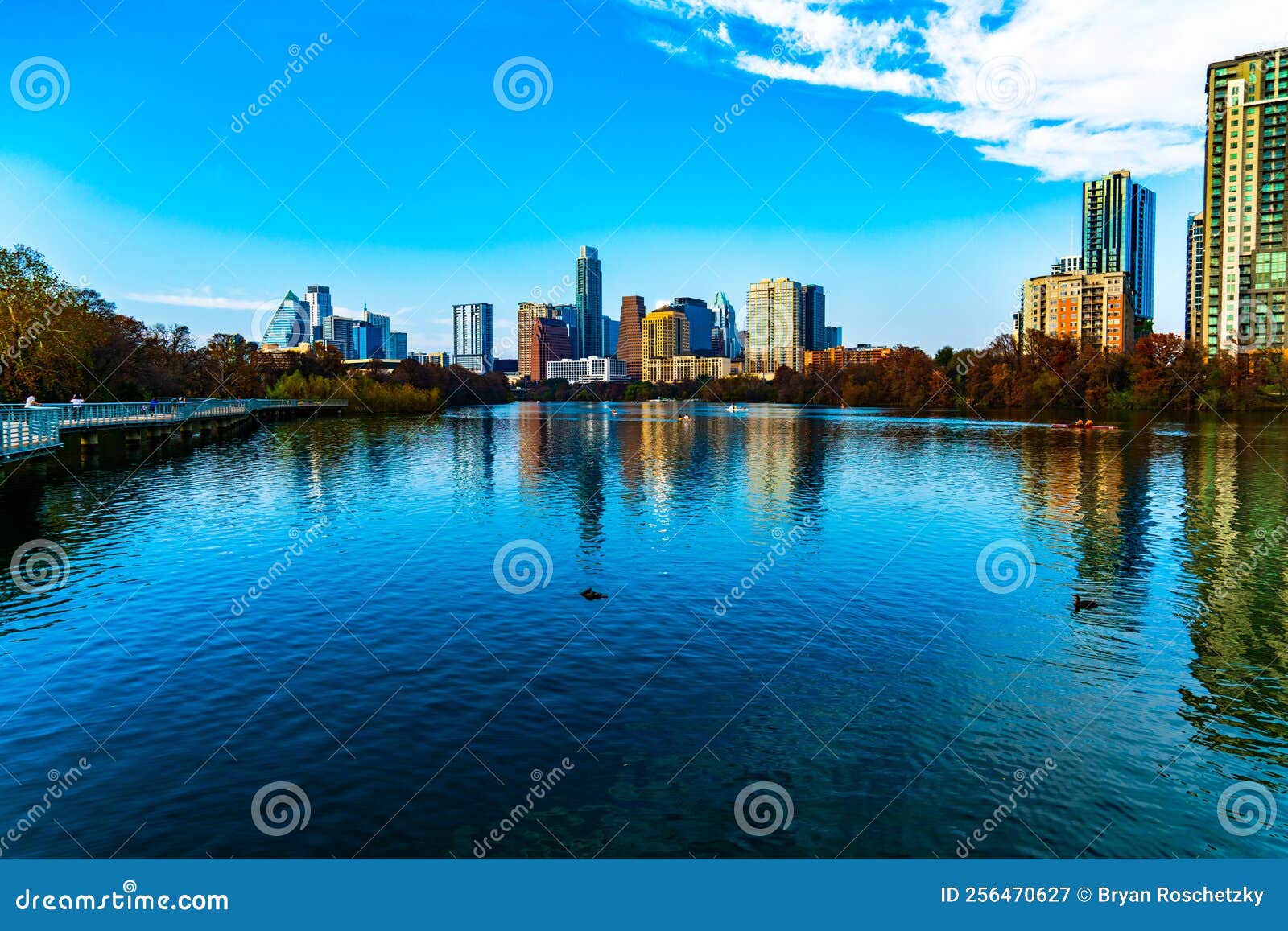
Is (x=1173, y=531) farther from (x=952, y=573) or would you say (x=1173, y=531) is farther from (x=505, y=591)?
(x=505, y=591)

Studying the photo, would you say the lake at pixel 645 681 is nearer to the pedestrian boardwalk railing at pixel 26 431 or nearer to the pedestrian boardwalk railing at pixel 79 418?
the pedestrian boardwalk railing at pixel 26 431

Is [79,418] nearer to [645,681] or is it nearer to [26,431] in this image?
[26,431]

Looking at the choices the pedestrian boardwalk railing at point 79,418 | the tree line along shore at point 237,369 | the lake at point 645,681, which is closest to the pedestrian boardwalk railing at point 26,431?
the pedestrian boardwalk railing at point 79,418

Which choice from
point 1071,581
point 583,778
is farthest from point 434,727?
point 1071,581

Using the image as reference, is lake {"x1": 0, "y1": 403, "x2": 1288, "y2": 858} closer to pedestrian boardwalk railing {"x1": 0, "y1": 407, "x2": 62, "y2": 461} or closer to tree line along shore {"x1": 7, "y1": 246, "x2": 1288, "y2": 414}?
pedestrian boardwalk railing {"x1": 0, "y1": 407, "x2": 62, "y2": 461}
